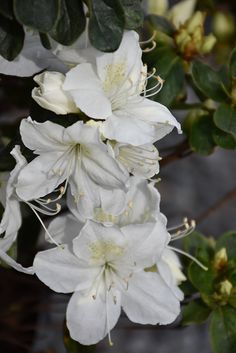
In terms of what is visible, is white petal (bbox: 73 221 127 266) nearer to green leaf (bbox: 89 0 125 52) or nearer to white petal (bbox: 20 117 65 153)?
white petal (bbox: 20 117 65 153)

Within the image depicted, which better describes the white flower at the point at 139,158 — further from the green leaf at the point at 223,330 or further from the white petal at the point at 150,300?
the green leaf at the point at 223,330

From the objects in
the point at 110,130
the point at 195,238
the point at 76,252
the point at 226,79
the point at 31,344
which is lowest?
the point at 31,344

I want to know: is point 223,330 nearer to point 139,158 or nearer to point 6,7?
point 139,158

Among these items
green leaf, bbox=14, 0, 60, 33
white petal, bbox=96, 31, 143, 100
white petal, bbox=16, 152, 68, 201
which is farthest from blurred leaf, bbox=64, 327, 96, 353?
green leaf, bbox=14, 0, 60, 33

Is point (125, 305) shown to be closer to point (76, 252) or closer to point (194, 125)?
point (76, 252)

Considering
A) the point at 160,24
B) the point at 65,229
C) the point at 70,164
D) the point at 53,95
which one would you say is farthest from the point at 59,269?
the point at 160,24

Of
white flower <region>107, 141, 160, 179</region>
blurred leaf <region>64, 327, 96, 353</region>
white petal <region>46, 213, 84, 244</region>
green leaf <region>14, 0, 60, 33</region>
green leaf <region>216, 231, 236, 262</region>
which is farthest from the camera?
green leaf <region>216, 231, 236, 262</region>

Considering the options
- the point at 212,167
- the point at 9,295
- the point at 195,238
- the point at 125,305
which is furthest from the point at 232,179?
the point at 125,305

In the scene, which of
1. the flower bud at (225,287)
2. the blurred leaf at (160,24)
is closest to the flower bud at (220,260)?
the flower bud at (225,287)
